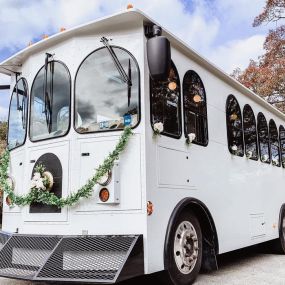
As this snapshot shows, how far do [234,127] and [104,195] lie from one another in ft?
9.95

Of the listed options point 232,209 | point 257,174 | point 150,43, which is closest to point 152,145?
point 150,43

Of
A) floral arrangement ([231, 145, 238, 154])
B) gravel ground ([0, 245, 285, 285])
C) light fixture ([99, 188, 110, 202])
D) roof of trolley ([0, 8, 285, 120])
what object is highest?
roof of trolley ([0, 8, 285, 120])

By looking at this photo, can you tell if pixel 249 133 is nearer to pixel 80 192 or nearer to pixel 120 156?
pixel 120 156

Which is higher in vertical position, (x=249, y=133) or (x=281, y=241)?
(x=249, y=133)

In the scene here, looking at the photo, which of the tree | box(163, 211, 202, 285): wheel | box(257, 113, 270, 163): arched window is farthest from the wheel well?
the tree

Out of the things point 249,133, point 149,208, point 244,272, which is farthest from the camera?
point 249,133

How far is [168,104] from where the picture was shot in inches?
187

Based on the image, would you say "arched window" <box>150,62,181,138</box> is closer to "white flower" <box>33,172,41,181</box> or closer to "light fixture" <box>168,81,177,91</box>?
"light fixture" <box>168,81,177,91</box>

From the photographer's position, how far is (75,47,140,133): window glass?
14.3ft

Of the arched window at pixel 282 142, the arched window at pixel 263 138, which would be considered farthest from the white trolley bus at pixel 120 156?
the arched window at pixel 282 142

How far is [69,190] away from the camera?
4.39 metres

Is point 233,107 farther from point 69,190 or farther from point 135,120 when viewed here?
point 69,190

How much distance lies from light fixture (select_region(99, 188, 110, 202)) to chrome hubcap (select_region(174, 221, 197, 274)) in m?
0.88

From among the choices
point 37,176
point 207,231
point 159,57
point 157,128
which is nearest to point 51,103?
point 37,176
